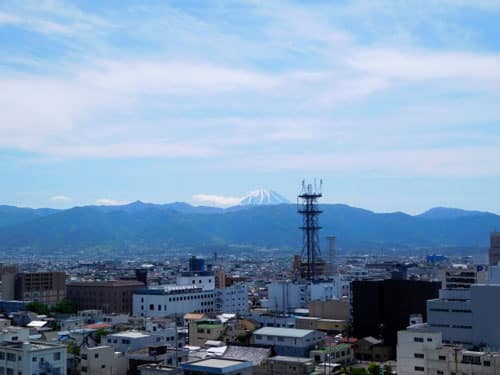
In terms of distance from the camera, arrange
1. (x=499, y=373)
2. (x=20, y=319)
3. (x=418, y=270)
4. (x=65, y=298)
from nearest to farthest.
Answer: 1. (x=499, y=373)
2. (x=20, y=319)
3. (x=65, y=298)
4. (x=418, y=270)

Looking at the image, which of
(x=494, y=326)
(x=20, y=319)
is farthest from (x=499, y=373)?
(x=20, y=319)

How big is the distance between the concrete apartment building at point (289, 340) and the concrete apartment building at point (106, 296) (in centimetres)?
2389

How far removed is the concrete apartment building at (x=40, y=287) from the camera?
53.2 metres

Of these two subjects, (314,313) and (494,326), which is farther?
(314,313)

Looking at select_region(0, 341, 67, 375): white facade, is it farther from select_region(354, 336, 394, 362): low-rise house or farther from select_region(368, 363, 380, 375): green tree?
select_region(354, 336, 394, 362): low-rise house

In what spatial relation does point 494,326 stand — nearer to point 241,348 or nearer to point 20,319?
point 241,348

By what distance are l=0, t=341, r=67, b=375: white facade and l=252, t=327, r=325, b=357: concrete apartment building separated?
9246 millimetres

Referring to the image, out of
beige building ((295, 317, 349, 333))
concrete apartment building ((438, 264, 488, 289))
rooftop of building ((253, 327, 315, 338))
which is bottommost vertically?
beige building ((295, 317, 349, 333))

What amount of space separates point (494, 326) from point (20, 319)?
22783 millimetres

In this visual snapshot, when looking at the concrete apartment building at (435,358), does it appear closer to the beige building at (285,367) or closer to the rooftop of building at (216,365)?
the beige building at (285,367)

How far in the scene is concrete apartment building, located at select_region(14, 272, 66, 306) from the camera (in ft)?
175

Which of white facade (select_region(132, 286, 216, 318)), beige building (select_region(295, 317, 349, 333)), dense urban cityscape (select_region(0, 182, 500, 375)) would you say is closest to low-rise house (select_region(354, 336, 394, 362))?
dense urban cityscape (select_region(0, 182, 500, 375))

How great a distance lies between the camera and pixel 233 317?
121ft

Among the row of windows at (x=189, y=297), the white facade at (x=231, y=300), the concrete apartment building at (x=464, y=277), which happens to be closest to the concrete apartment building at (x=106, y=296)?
the row of windows at (x=189, y=297)
